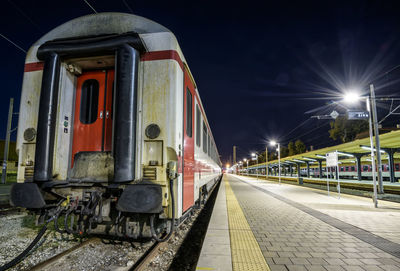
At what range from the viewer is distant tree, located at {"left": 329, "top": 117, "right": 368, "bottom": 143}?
3706cm

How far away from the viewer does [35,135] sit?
3.29 meters

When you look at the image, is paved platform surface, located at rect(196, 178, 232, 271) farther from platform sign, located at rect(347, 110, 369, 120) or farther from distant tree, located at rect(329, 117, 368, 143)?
distant tree, located at rect(329, 117, 368, 143)

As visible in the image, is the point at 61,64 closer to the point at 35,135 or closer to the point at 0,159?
the point at 35,135

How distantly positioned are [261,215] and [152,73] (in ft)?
15.7

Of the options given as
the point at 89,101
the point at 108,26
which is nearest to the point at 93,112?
the point at 89,101

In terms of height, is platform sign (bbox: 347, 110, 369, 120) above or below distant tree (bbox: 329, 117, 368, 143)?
below

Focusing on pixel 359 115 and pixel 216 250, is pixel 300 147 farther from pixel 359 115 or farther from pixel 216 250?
pixel 216 250

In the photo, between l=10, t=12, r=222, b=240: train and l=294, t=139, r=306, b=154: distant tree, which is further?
l=294, t=139, r=306, b=154: distant tree

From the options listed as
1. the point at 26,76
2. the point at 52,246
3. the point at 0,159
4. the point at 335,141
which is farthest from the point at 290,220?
the point at 335,141

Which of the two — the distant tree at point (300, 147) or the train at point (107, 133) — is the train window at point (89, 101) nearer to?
the train at point (107, 133)

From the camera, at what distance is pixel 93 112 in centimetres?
362

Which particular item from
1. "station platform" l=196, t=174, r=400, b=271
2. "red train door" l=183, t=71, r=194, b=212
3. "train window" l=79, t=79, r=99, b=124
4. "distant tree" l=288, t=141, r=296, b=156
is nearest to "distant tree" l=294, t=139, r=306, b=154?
"distant tree" l=288, t=141, r=296, b=156

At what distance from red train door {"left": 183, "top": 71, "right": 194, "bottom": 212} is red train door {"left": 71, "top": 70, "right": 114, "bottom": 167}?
1.18 m

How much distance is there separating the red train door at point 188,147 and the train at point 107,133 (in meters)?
0.09
